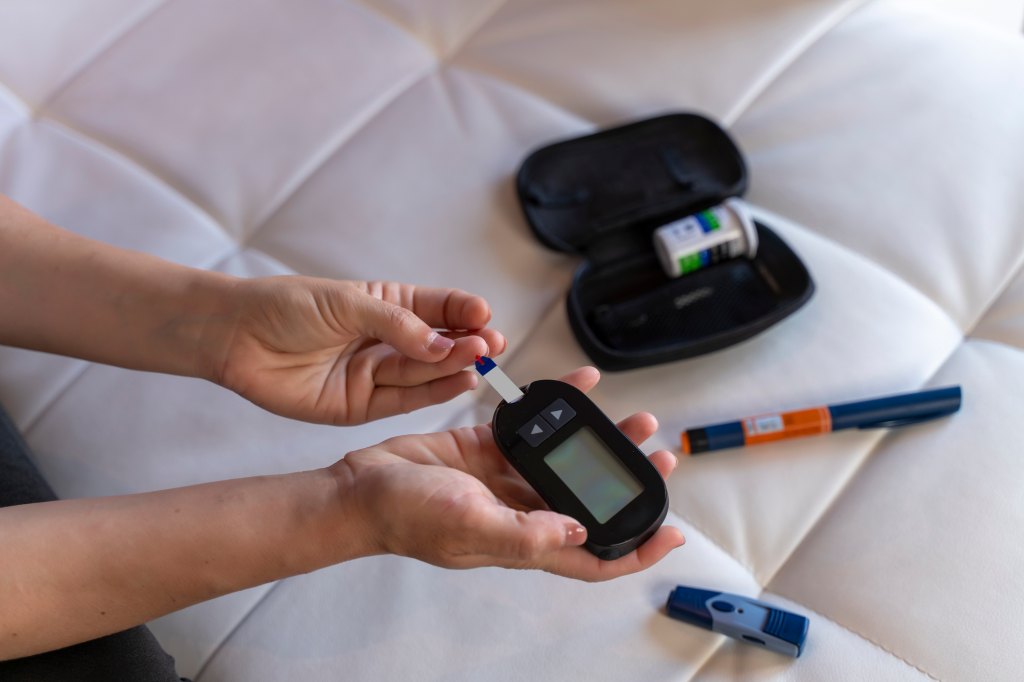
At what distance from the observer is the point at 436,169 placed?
3.76 ft

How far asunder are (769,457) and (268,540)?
0.49 m

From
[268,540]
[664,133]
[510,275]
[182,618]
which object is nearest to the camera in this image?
[268,540]

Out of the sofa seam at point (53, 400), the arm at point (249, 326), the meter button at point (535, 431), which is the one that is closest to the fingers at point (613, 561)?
the meter button at point (535, 431)

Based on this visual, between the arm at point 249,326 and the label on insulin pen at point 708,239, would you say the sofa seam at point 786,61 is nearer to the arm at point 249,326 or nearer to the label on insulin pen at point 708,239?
the label on insulin pen at point 708,239

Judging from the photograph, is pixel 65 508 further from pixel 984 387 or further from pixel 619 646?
pixel 984 387

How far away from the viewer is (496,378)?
2.65 feet

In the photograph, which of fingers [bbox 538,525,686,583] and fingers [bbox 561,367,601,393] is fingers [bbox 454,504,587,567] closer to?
fingers [bbox 538,525,686,583]

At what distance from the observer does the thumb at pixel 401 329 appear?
79 centimetres

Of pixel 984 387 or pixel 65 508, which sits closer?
pixel 65 508

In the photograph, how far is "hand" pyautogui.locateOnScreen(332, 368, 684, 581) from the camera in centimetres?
65

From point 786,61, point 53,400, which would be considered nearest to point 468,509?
point 53,400

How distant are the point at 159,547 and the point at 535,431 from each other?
1.07ft

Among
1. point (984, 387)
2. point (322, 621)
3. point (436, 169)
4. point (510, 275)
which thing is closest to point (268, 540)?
point (322, 621)

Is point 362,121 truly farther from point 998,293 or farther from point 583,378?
point 998,293
